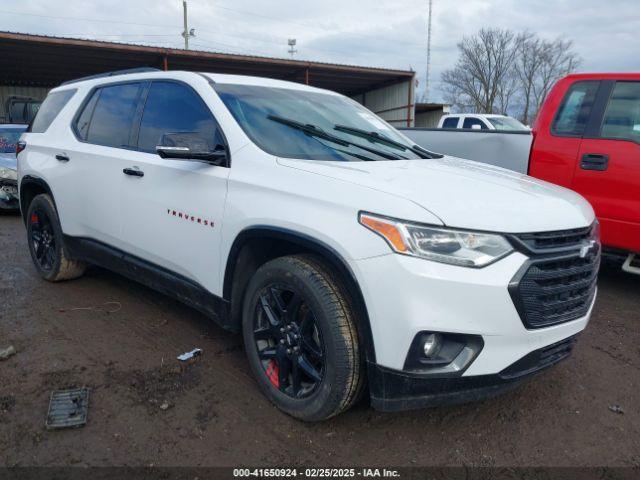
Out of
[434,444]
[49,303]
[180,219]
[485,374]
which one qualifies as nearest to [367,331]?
[485,374]

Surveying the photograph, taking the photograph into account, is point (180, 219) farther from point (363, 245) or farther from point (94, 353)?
point (363, 245)

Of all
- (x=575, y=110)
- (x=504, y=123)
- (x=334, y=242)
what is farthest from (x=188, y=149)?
(x=504, y=123)

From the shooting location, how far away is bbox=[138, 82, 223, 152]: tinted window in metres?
3.16

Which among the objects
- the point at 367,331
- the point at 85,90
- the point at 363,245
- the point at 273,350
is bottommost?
the point at 273,350

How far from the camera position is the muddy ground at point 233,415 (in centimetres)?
244

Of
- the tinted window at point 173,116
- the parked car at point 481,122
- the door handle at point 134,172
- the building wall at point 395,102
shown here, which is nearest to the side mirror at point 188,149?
the tinted window at point 173,116

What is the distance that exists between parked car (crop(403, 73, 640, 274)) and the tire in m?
4.22

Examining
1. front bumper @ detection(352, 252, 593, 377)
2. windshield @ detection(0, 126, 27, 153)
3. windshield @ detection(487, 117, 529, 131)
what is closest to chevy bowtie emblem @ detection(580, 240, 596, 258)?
front bumper @ detection(352, 252, 593, 377)

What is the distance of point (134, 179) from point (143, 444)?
1.78m

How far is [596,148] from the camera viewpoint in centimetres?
445

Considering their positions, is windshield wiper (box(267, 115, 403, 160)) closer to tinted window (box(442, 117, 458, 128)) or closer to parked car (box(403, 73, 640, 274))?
parked car (box(403, 73, 640, 274))

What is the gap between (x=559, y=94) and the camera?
A: 4.89m

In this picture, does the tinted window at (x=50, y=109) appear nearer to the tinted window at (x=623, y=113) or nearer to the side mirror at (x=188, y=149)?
the side mirror at (x=188, y=149)

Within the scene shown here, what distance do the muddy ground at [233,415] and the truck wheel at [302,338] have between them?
195 mm
